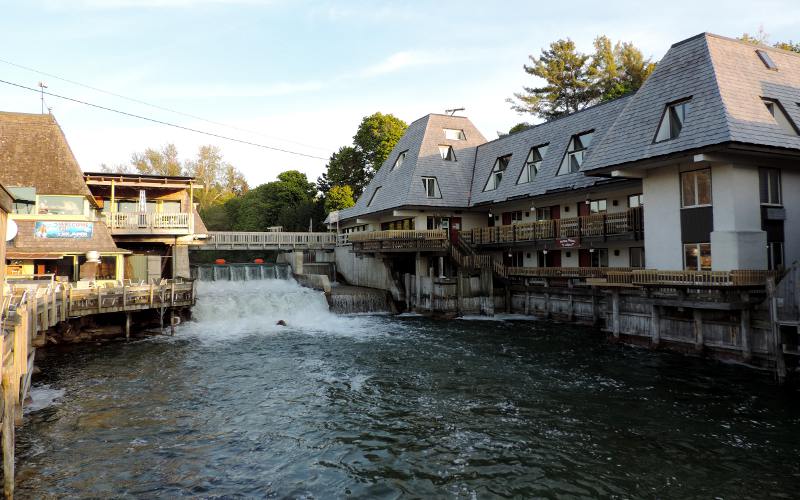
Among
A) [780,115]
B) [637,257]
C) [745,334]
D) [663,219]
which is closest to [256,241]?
[637,257]

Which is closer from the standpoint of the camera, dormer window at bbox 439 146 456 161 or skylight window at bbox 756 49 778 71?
skylight window at bbox 756 49 778 71

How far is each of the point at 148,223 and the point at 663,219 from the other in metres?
30.1

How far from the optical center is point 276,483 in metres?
9.69

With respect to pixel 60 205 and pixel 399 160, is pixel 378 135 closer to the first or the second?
pixel 399 160

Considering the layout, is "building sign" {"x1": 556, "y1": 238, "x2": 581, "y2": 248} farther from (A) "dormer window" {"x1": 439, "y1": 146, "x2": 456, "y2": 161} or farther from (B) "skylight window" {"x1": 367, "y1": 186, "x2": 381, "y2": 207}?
(B) "skylight window" {"x1": 367, "y1": 186, "x2": 381, "y2": 207}

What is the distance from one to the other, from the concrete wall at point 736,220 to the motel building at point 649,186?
0.05m

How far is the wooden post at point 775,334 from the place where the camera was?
52.3 feet

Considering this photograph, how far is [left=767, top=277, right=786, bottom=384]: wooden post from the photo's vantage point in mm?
15938

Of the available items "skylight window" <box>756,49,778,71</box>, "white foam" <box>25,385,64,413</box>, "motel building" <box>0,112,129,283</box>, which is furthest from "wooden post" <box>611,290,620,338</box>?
"motel building" <box>0,112,129,283</box>

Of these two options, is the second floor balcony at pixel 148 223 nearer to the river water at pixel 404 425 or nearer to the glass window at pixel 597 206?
the river water at pixel 404 425

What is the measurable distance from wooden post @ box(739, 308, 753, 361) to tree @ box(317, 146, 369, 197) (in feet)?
173

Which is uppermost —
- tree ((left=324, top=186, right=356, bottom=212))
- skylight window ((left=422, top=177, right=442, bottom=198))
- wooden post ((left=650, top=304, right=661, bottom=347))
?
tree ((left=324, top=186, right=356, bottom=212))

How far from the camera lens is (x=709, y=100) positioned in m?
21.3

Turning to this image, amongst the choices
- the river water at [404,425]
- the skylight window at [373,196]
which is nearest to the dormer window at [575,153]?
the river water at [404,425]
